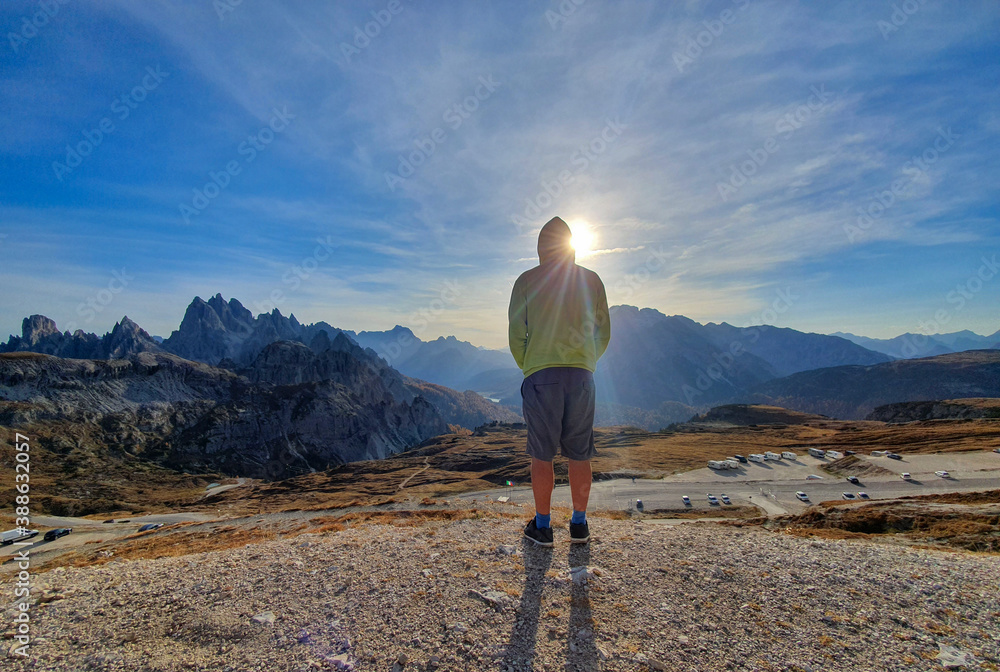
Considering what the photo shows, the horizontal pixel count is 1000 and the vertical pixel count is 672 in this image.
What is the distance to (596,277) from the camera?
6625mm

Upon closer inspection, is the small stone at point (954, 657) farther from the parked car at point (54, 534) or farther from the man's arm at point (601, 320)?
the parked car at point (54, 534)

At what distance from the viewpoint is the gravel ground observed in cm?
375

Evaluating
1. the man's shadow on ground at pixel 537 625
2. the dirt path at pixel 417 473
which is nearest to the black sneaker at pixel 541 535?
the man's shadow on ground at pixel 537 625

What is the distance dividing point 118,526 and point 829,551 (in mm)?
79440

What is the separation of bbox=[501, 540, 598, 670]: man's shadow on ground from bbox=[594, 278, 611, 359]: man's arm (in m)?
3.34

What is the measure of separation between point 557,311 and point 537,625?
393cm

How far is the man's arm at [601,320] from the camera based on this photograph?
21.7ft

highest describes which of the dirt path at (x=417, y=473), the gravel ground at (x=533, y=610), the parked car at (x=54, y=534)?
the gravel ground at (x=533, y=610)

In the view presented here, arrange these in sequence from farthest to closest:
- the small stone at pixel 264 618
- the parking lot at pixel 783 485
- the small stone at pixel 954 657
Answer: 1. the parking lot at pixel 783 485
2. the small stone at pixel 264 618
3. the small stone at pixel 954 657

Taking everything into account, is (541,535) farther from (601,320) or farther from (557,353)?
(601,320)

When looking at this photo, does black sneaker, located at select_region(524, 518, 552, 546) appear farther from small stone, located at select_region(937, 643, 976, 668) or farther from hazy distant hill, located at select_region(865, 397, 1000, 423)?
hazy distant hill, located at select_region(865, 397, 1000, 423)

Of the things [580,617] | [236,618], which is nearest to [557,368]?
[580,617]

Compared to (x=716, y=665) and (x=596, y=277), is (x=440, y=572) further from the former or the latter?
(x=596, y=277)

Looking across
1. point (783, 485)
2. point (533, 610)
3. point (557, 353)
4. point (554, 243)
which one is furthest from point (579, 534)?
point (783, 485)
